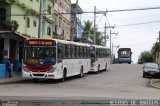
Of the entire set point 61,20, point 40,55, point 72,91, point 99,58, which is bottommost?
point 72,91

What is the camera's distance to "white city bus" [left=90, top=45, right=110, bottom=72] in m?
45.2

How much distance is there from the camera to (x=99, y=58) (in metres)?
47.5

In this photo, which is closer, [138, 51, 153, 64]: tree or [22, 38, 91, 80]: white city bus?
[22, 38, 91, 80]: white city bus

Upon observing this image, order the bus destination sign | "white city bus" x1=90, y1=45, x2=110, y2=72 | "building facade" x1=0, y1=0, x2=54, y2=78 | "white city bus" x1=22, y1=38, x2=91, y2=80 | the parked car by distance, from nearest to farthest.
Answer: "white city bus" x1=22, y1=38, x2=91, y2=80 < the bus destination sign < "building facade" x1=0, y1=0, x2=54, y2=78 < the parked car < "white city bus" x1=90, y1=45, x2=110, y2=72

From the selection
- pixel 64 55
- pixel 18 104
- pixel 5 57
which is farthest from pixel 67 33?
pixel 18 104

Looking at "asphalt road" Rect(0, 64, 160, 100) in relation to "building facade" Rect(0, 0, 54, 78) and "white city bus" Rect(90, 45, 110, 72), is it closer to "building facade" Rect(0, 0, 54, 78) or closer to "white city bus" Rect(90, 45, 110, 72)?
"building facade" Rect(0, 0, 54, 78)

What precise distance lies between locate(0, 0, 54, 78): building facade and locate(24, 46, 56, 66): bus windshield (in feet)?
13.1

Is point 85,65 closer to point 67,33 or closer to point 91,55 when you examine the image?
point 91,55

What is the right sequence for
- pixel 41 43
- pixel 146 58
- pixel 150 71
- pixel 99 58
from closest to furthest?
pixel 41 43 → pixel 150 71 → pixel 99 58 → pixel 146 58

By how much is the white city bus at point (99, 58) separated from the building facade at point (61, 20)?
9.26 meters

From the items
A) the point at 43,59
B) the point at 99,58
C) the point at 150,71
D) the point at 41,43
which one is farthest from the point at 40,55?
the point at 99,58

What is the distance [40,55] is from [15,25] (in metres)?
7.75

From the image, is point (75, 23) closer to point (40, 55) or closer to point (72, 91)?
point (40, 55)

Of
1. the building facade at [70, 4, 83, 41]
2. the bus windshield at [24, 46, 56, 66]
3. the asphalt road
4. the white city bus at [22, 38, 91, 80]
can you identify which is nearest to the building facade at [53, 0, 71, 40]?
the building facade at [70, 4, 83, 41]
